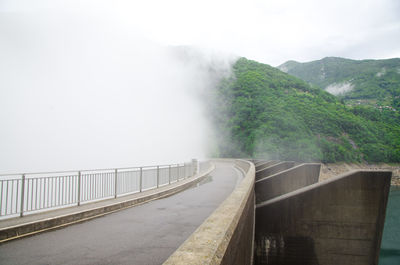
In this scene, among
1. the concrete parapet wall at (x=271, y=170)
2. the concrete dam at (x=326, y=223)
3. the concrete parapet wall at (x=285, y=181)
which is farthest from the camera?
the concrete parapet wall at (x=271, y=170)

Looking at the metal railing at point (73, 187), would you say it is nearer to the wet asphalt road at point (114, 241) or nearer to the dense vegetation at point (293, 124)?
the wet asphalt road at point (114, 241)

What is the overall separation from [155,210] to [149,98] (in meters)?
113

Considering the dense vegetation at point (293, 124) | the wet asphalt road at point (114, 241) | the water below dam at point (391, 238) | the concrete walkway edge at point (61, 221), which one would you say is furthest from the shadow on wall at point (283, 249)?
the dense vegetation at point (293, 124)

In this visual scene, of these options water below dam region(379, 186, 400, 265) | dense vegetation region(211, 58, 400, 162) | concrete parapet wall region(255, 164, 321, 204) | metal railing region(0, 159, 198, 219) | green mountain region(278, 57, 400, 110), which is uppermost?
green mountain region(278, 57, 400, 110)

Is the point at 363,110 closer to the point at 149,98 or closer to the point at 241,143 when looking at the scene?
the point at 241,143

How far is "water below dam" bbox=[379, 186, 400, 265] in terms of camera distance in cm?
2597

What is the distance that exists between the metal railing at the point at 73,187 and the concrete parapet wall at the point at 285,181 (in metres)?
5.36

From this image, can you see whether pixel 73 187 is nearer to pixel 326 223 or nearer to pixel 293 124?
pixel 326 223

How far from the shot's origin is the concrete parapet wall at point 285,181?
16009 mm

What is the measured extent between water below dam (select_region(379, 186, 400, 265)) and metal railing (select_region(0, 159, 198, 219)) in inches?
935

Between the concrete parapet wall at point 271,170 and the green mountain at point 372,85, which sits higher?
the green mountain at point 372,85

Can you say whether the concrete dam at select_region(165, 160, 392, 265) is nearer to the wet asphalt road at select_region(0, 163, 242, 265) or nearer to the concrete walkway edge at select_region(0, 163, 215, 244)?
the wet asphalt road at select_region(0, 163, 242, 265)

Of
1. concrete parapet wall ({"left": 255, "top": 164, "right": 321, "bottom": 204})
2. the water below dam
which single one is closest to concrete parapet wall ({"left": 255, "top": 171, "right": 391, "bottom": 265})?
concrete parapet wall ({"left": 255, "top": 164, "right": 321, "bottom": 204})

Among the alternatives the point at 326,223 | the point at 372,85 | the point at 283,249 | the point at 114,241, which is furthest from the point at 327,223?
the point at 372,85
